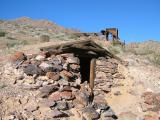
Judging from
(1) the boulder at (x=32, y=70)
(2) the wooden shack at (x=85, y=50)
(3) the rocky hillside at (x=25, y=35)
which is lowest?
(1) the boulder at (x=32, y=70)

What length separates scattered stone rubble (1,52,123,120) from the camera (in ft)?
31.3

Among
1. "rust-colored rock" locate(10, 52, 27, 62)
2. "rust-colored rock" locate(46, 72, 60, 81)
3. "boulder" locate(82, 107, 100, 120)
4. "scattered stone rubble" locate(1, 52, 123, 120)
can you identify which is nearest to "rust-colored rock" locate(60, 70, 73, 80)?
"scattered stone rubble" locate(1, 52, 123, 120)

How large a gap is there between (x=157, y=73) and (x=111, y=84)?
2.40 metres

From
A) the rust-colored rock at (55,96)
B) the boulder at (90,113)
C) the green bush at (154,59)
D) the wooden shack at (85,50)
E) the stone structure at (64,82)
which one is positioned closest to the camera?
the stone structure at (64,82)

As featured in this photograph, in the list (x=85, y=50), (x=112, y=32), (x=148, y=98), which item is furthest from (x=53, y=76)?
(x=112, y=32)

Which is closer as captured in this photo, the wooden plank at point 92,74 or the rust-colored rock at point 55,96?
the rust-colored rock at point 55,96

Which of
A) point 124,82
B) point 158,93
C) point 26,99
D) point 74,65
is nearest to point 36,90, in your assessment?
point 26,99

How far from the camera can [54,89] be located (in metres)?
10.3

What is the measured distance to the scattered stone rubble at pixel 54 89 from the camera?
953cm

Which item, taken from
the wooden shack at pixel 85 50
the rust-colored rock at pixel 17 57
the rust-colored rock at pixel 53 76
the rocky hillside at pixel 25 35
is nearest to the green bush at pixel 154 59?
the wooden shack at pixel 85 50

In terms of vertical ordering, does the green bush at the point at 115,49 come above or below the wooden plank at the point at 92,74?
above

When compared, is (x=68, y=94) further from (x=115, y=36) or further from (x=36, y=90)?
(x=115, y=36)

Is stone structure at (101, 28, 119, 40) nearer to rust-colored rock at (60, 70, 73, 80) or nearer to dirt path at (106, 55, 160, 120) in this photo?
dirt path at (106, 55, 160, 120)

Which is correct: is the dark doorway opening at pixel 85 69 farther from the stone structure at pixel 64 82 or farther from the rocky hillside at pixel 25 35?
the rocky hillside at pixel 25 35
